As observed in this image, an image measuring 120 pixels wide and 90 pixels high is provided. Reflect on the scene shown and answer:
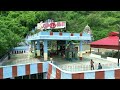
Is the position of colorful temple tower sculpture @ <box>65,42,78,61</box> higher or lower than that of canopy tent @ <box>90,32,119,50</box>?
lower

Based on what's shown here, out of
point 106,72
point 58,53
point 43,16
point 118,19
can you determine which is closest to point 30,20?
point 43,16

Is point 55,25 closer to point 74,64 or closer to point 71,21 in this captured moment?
point 74,64

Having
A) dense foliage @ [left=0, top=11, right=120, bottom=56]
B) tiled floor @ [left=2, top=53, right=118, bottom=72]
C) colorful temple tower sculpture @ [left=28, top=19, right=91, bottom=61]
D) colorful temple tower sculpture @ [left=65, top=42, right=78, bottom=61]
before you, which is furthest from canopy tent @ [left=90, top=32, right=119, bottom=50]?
dense foliage @ [left=0, top=11, right=120, bottom=56]

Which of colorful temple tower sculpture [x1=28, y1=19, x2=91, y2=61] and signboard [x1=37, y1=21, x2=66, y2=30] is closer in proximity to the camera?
colorful temple tower sculpture [x1=28, y1=19, x2=91, y2=61]

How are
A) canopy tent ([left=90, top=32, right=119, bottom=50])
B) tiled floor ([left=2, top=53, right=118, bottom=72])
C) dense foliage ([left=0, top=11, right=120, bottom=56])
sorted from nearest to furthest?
1. tiled floor ([left=2, top=53, right=118, bottom=72])
2. canopy tent ([left=90, top=32, right=119, bottom=50])
3. dense foliage ([left=0, top=11, right=120, bottom=56])

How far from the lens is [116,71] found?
1259 centimetres

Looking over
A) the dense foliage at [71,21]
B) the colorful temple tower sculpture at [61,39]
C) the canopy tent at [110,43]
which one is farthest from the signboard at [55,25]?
the dense foliage at [71,21]

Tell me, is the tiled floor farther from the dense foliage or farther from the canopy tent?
the dense foliage

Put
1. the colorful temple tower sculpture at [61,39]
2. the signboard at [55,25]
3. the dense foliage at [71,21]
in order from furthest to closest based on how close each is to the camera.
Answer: the dense foliage at [71,21] < the signboard at [55,25] < the colorful temple tower sculpture at [61,39]

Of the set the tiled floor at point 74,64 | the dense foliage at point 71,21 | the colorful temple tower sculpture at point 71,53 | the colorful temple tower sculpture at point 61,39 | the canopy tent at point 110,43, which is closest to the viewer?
the tiled floor at point 74,64

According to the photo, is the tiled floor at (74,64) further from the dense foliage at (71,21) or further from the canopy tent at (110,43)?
the dense foliage at (71,21)
